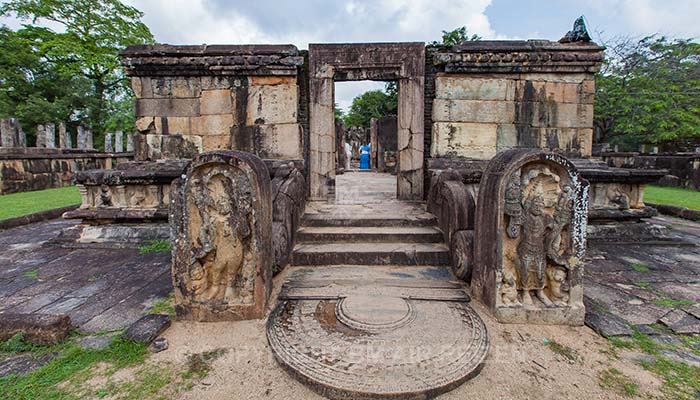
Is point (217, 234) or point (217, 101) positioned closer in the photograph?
point (217, 234)

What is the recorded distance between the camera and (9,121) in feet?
36.8

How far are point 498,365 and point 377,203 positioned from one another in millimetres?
3729

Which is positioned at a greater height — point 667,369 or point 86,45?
point 86,45

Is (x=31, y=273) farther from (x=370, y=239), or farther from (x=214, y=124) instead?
(x=370, y=239)

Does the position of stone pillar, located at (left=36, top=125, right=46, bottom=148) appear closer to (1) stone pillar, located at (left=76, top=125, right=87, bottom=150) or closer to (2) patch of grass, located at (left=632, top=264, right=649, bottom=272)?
(1) stone pillar, located at (left=76, top=125, right=87, bottom=150)

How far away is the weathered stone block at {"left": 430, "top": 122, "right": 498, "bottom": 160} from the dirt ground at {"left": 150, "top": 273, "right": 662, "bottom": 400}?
3.50m

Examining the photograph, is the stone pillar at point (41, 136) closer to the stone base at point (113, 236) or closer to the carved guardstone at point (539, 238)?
the stone base at point (113, 236)

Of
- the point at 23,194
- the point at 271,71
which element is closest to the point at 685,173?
the point at 271,71

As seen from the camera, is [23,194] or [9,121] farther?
[9,121]

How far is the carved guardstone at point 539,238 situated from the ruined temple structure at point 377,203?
0.01 m

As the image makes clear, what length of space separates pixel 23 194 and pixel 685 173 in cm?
2120

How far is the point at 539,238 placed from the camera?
2877mm

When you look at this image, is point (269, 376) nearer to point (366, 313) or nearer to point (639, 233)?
point (366, 313)

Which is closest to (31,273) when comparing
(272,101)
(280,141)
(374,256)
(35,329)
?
(35,329)
